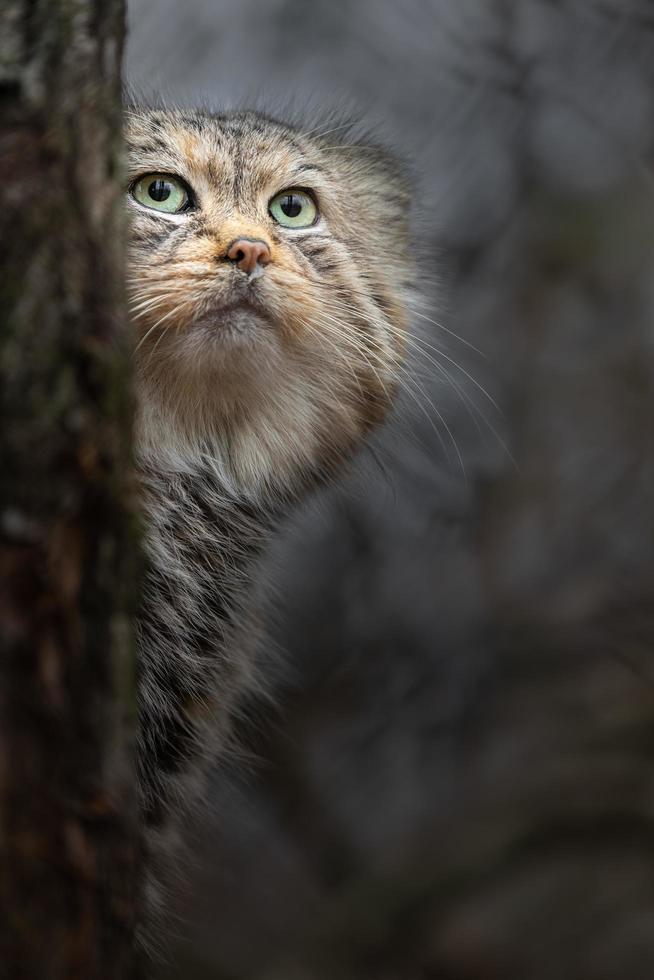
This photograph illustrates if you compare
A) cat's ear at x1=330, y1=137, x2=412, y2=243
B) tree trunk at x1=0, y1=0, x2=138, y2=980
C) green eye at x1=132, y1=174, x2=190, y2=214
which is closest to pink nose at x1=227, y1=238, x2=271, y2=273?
green eye at x1=132, y1=174, x2=190, y2=214

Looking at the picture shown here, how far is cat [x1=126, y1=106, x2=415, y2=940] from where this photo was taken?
1946 mm

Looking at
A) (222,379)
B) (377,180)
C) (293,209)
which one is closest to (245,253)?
(222,379)

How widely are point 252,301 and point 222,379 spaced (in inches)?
6.8

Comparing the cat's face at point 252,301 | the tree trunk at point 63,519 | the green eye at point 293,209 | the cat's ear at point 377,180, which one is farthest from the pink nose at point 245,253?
the tree trunk at point 63,519

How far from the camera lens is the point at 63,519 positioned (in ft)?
2.81

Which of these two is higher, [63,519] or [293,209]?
[293,209]

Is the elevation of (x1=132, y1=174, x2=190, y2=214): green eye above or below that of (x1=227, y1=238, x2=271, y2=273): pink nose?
above

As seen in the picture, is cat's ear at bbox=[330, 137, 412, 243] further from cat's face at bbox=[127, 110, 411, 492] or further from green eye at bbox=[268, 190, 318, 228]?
green eye at bbox=[268, 190, 318, 228]

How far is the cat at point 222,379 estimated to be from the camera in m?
1.95

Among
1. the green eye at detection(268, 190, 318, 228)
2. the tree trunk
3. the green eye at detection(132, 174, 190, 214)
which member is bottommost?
the tree trunk

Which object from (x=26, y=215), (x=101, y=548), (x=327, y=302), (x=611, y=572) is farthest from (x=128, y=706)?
(x=611, y=572)

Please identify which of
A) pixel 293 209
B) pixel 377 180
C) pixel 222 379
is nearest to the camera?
pixel 222 379

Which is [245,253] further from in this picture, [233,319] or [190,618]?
[190,618]

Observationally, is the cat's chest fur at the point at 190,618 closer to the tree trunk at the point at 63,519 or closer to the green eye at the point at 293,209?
the green eye at the point at 293,209
